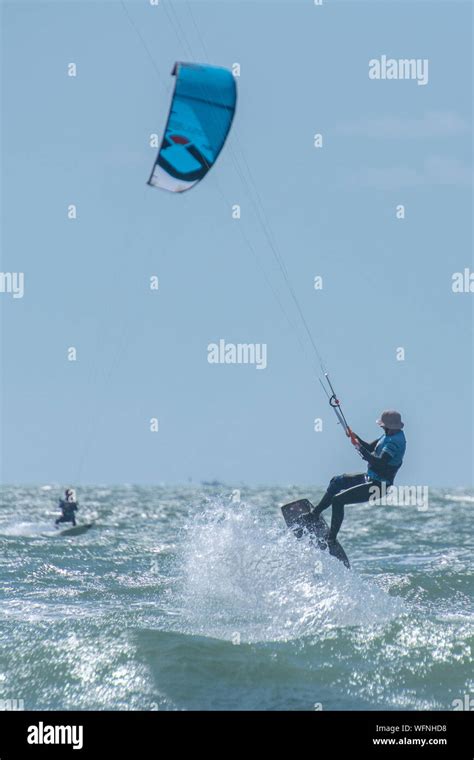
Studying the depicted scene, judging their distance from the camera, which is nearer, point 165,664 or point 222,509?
point 165,664

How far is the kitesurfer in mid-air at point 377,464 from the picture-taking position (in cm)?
1302

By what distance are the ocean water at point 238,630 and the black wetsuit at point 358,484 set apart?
2.06 ft

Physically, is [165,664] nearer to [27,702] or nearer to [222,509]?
[27,702]

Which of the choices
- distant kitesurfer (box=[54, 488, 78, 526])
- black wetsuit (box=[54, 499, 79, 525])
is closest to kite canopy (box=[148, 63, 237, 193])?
distant kitesurfer (box=[54, 488, 78, 526])

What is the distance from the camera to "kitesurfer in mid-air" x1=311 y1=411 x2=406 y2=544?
42.7 feet

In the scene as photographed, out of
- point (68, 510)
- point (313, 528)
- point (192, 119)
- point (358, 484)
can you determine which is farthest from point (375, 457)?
point (68, 510)

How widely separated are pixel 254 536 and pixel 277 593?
3.88 feet

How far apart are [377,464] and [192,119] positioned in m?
4.75

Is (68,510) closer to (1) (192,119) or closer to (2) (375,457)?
(1) (192,119)

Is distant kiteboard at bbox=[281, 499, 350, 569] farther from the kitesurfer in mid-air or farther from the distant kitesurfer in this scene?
the distant kitesurfer

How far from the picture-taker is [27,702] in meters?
10.4

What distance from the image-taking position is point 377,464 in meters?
13.0

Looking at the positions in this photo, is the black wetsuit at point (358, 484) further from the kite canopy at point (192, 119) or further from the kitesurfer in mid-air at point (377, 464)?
the kite canopy at point (192, 119)

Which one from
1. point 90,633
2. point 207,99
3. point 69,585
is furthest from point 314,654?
point 207,99
